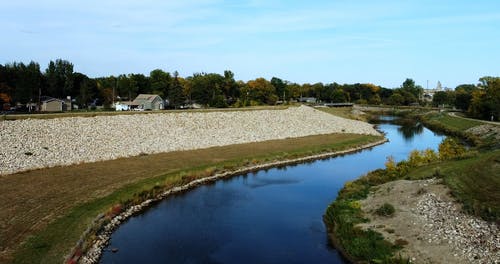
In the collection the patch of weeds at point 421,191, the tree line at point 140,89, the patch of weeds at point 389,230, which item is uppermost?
the tree line at point 140,89

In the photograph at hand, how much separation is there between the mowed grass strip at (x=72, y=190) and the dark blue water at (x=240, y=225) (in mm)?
2371

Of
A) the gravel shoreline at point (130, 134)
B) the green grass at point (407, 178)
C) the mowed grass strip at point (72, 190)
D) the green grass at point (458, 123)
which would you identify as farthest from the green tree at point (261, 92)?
the green grass at point (407, 178)

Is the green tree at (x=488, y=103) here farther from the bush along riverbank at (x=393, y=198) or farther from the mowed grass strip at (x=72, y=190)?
the bush along riverbank at (x=393, y=198)

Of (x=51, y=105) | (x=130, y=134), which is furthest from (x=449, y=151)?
(x=51, y=105)

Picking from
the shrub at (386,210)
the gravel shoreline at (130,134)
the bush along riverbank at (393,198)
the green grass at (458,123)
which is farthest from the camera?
the green grass at (458,123)

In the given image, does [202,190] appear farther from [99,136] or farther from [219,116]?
[219,116]

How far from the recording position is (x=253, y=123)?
73.5 m

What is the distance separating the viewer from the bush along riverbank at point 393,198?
21.2 meters

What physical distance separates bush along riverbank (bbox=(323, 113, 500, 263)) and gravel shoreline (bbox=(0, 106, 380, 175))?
2539 centimetres

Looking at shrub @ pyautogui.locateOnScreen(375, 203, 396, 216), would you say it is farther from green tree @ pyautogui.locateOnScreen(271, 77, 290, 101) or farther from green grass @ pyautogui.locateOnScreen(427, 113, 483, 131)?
green tree @ pyautogui.locateOnScreen(271, 77, 290, 101)

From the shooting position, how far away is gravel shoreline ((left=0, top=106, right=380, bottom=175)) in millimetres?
40625

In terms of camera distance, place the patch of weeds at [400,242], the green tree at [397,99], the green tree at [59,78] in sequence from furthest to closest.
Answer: the green tree at [397,99] < the green tree at [59,78] < the patch of weeds at [400,242]

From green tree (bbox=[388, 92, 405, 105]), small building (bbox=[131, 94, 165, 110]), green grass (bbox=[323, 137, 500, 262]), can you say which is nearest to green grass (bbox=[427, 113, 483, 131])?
green grass (bbox=[323, 137, 500, 262])

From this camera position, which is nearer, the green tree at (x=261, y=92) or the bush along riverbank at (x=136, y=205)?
the bush along riverbank at (x=136, y=205)
